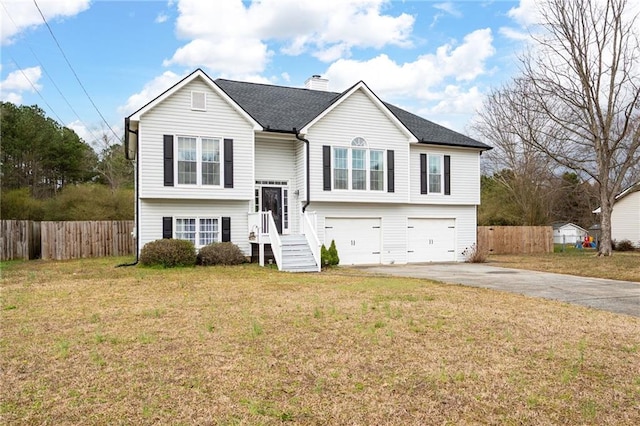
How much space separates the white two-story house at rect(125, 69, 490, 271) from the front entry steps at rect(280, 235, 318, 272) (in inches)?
2.2

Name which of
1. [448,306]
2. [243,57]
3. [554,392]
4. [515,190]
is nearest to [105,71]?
[243,57]

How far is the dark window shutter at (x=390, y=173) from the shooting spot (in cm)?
1905

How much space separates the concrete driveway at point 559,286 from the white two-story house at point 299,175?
457cm

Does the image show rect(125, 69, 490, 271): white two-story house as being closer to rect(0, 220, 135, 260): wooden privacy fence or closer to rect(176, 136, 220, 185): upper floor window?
rect(176, 136, 220, 185): upper floor window

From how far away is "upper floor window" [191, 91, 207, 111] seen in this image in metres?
16.6

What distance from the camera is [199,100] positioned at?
16656mm

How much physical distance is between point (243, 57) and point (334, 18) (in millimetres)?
7377

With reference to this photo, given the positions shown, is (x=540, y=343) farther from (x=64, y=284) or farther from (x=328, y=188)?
(x=328, y=188)

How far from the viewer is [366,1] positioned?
1551cm

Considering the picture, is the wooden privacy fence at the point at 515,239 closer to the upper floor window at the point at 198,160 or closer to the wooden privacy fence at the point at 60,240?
the upper floor window at the point at 198,160

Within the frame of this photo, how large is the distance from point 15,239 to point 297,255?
1250 centimetres

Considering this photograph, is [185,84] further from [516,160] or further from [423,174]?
[516,160]

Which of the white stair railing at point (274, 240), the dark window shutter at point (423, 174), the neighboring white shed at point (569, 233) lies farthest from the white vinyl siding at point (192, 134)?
the neighboring white shed at point (569, 233)

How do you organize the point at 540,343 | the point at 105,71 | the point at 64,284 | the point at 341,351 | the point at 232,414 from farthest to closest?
1. the point at 105,71
2. the point at 64,284
3. the point at 540,343
4. the point at 341,351
5. the point at 232,414
